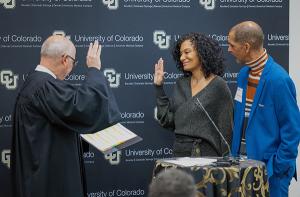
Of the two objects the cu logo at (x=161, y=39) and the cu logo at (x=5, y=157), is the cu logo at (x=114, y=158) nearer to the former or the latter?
the cu logo at (x=5, y=157)

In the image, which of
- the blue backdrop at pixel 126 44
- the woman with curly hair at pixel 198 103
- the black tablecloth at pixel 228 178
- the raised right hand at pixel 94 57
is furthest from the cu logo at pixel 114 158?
the black tablecloth at pixel 228 178

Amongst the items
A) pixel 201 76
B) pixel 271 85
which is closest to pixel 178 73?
pixel 201 76

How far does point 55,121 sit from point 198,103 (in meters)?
1.12

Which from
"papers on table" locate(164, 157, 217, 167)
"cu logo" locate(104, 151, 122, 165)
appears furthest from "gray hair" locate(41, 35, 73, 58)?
"cu logo" locate(104, 151, 122, 165)

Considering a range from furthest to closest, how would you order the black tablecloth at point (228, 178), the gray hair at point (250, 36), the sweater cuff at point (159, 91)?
the sweater cuff at point (159, 91)
the gray hair at point (250, 36)
the black tablecloth at point (228, 178)

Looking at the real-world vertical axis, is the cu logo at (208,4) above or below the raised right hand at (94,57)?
above

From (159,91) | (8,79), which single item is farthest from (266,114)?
(8,79)

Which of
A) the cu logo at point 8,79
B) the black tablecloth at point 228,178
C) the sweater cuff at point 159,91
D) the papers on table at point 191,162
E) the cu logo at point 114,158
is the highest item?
the cu logo at point 8,79

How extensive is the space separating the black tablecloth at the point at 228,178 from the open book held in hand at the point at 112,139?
522mm

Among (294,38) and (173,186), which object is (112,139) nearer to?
(173,186)

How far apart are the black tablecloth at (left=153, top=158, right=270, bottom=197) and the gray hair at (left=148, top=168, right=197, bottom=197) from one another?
1242 mm

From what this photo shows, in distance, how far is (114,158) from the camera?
15.6 feet

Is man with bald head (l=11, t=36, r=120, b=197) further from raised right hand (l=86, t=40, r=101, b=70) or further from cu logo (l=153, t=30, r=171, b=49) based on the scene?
cu logo (l=153, t=30, r=171, b=49)

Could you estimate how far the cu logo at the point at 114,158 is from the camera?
4.74m
